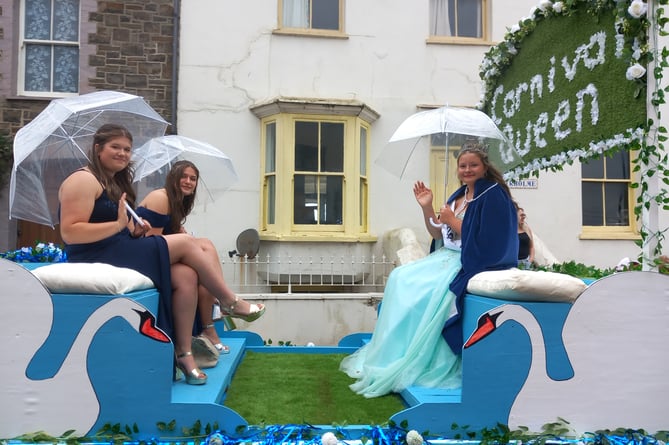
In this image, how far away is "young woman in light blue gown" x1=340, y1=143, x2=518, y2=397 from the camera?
125 inches

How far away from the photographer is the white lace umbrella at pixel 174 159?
4711 mm

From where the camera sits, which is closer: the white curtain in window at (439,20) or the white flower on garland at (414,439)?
the white flower on garland at (414,439)

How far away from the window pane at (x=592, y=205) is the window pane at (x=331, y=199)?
4.35 meters

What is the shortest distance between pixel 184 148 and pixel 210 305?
175 cm

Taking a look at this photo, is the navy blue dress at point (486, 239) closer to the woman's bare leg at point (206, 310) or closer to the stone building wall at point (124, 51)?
the woman's bare leg at point (206, 310)

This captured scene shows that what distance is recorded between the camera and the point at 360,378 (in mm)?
3650

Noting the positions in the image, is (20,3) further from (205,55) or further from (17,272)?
(17,272)

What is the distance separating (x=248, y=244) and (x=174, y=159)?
310 centimetres

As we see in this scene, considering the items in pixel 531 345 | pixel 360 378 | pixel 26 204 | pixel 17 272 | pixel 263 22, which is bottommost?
pixel 360 378

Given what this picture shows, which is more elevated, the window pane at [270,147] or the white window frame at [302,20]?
the white window frame at [302,20]

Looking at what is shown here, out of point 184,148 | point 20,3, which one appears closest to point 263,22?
point 20,3

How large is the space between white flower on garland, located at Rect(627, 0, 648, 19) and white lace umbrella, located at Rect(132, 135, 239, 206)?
356 cm

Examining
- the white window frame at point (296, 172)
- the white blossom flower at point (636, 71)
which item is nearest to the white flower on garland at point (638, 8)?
the white blossom flower at point (636, 71)

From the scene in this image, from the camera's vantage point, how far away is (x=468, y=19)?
921cm
